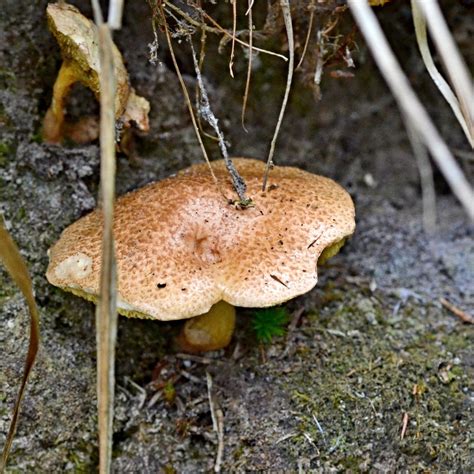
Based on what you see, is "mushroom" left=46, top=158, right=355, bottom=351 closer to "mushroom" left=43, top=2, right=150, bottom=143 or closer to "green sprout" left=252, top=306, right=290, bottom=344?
"green sprout" left=252, top=306, right=290, bottom=344

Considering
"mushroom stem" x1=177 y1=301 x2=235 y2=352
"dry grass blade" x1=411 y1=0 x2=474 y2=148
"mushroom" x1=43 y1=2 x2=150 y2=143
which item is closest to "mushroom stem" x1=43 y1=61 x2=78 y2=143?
"mushroom" x1=43 y1=2 x2=150 y2=143

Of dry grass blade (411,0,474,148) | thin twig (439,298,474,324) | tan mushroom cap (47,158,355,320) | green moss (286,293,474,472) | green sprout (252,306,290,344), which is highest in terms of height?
dry grass blade (411,0,474,148)

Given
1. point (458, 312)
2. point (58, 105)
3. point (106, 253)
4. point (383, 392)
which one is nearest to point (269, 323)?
point (383, 392)

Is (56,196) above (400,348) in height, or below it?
above

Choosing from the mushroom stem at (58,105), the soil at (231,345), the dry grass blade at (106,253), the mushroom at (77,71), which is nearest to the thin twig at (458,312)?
the soil at (231,345)

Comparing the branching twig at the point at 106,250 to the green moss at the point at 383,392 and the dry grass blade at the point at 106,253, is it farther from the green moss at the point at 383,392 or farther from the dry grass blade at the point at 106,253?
the green moss at the point at 383,392

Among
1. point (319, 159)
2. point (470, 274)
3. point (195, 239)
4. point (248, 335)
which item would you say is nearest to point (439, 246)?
point (470, 274)

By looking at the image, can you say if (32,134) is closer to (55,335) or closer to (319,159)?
(55,335)
